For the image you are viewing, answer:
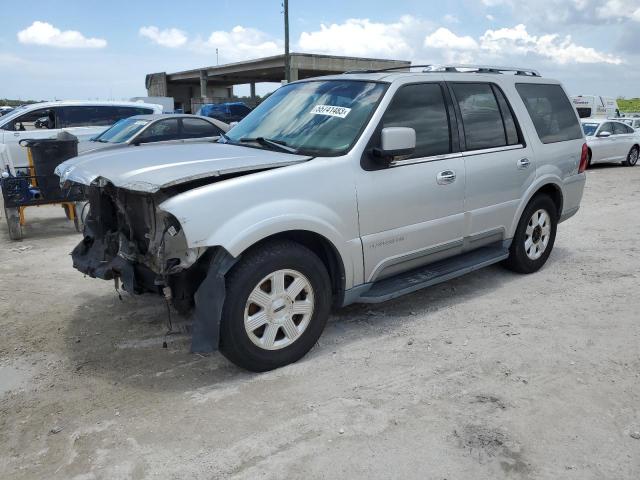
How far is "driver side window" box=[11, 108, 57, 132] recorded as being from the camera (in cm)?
1180

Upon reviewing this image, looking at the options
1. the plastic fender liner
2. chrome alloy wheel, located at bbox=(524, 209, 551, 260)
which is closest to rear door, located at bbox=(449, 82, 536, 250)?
chrome alloy wheel, located at bbox=(524, 209, 551, 260)

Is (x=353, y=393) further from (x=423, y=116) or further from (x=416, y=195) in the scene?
(x=423, y=116)

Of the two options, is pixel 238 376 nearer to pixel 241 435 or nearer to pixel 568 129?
pixel 241 435

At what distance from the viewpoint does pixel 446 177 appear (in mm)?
4410

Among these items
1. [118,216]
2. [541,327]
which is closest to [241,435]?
[118,216]

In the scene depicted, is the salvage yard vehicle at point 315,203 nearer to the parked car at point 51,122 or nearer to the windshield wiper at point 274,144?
the windshield wiper at point 274,144

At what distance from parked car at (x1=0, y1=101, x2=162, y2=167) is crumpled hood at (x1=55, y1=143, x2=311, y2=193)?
8.28 meters

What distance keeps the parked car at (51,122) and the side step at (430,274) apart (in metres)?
9.22

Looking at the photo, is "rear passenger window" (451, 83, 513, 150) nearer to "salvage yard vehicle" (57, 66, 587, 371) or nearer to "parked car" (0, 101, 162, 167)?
"salvage yard vehicle" (57, 66, 587, 371)

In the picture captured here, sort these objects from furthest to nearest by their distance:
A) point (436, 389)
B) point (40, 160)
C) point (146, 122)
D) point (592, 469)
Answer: point (146, 122) → point (40, 160) → point (436, 389) → point (592, 469)

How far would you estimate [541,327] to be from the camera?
436 cm

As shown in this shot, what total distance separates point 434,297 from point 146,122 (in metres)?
7.66

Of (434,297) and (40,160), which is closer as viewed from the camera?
(434,297)

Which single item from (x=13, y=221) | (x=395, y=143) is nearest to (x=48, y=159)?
(x=13, y=221)
